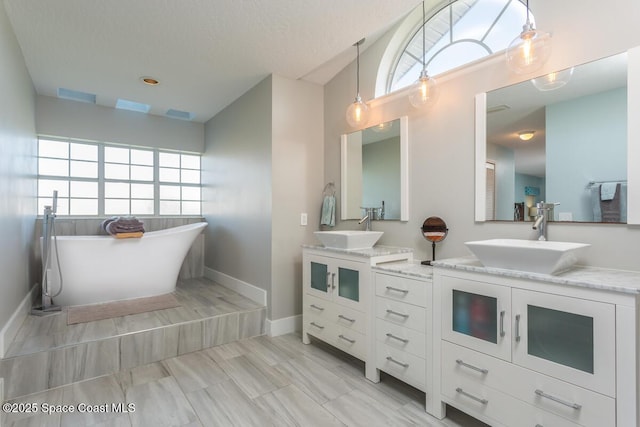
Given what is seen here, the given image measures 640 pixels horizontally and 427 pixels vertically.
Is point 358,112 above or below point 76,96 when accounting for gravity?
below

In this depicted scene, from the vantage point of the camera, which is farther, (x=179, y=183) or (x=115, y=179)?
(x=179, y=183)

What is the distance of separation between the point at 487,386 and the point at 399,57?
8.34 ft

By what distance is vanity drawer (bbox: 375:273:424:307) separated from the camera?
189 cm

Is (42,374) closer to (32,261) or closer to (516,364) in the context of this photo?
(32,261)

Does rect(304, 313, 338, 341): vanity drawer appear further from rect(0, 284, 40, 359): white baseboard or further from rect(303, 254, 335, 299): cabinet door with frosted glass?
rect(0, 284, 40, 359): white baseboard

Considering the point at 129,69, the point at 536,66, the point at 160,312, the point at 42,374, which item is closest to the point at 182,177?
the point at 129,69

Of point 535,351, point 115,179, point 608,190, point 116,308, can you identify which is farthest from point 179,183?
point 608,190

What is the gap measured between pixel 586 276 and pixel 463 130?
1155 millimetres

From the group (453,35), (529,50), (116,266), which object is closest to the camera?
(529,50)

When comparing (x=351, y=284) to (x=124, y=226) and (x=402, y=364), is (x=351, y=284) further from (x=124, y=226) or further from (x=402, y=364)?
(x=124, y=226)

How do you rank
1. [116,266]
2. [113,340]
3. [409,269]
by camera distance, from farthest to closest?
[116,266] < [113,340] < [409,269]

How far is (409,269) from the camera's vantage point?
2074mm

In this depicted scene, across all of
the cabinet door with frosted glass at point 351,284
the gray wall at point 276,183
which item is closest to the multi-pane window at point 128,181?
the gray wall at point 276,183

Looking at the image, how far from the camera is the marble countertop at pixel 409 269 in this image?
6.29 feet
